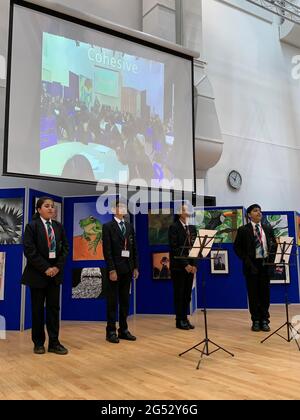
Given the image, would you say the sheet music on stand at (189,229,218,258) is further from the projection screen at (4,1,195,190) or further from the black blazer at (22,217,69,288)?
the projection screen at (4,1,195,190)

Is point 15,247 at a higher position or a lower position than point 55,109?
lower

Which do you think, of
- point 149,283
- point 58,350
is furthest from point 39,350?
point 149,283

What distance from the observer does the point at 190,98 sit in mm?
7004

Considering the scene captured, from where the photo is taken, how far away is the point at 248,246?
5191mm

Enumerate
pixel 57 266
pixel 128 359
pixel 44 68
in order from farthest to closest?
pixel 44 68
pixel 57 266
pixel 128 359

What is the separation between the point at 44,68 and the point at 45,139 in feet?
3.21

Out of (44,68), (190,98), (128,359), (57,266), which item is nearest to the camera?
(128,359)

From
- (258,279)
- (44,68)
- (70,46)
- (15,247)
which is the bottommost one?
(258,279)

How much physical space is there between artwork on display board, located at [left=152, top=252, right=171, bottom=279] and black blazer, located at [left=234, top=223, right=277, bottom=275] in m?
1.72

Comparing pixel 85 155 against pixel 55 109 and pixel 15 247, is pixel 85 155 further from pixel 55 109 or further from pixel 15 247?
pixel 15 247

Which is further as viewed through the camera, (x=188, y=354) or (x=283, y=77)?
(x=283, y=77)

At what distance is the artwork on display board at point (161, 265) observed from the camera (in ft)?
22.2

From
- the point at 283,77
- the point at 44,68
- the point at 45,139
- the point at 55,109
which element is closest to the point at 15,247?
the point at 45,139

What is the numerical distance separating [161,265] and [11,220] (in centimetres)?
249
